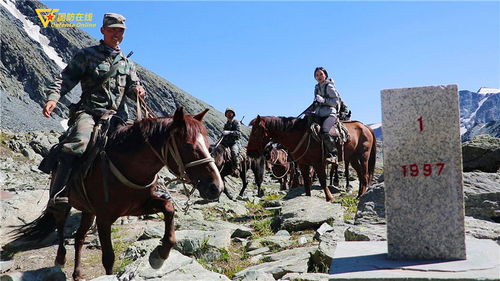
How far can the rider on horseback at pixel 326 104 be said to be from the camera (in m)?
12.5

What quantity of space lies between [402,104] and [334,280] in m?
1.78

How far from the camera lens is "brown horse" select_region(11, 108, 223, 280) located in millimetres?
5293

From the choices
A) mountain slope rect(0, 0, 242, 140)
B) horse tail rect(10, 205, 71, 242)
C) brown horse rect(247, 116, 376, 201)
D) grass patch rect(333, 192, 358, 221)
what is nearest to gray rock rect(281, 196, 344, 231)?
grass patch rect(333, 192, 358, 221)

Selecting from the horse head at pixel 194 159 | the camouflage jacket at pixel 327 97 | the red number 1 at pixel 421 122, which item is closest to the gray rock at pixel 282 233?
the horse head at pixel 194 159

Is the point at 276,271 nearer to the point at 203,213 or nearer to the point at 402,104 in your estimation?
the point at 402,104

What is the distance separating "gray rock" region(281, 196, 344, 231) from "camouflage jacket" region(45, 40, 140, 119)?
13.8 ft

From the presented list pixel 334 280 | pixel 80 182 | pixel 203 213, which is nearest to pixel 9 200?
pixel 203 213

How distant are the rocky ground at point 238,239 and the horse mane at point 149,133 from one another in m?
1.47

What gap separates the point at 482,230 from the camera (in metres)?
6.01

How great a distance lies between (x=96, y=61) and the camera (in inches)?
268

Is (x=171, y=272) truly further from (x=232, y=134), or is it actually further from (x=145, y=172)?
(x=232, y=134)

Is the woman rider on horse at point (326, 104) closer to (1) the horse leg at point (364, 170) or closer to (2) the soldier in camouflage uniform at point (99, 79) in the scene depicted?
(1) the horse leg at point (364, 170)

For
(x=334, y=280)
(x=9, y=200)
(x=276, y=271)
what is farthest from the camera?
(x=9, y=200)

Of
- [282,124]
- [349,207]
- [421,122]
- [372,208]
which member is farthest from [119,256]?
[282,124]
